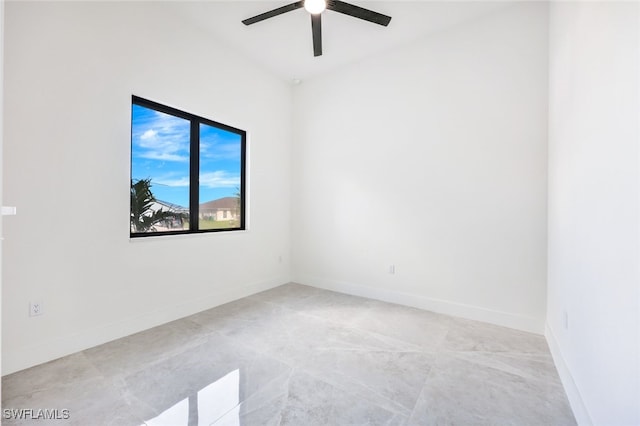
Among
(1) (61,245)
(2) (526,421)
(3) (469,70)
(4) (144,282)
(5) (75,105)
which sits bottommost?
(2) (526,421)

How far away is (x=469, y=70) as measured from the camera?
9.80 feet

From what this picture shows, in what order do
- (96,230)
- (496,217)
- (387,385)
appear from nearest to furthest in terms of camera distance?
(387,385) < (96,230) < (496,217)

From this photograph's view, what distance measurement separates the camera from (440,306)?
3154 millimetres

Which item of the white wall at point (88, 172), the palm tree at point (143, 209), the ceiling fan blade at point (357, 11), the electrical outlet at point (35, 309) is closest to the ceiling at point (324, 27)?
the white wall at point (88, 172)

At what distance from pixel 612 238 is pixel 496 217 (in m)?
1.72

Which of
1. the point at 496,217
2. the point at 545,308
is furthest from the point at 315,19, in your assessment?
the point at 545,308

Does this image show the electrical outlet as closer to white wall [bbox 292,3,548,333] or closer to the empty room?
the empty room

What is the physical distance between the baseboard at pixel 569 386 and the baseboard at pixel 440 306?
340mm

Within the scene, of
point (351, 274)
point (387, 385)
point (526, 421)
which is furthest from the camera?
point (351, 274)

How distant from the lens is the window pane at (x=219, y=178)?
3362 mm

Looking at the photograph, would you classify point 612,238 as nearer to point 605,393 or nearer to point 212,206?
point 605,393

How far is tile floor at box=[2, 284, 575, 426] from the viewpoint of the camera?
1558 millimetres

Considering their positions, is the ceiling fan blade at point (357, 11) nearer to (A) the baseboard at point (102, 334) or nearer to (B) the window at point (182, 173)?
(B) the window at point (182, 173)

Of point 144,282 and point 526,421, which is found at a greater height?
point 144,282
